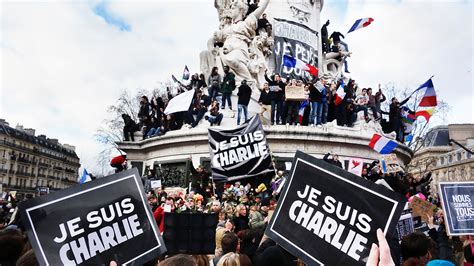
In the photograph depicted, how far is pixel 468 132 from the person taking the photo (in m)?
65.9

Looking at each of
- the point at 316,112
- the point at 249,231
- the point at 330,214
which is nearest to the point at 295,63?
the point at 316,112

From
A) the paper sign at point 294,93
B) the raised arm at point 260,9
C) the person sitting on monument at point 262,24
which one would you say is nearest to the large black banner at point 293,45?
the person sitting on monument at point 262,24

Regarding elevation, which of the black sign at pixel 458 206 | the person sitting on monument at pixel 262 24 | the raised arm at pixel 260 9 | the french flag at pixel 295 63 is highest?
the raised arm at pixel 260 9

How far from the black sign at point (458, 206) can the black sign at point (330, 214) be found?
9.24ft

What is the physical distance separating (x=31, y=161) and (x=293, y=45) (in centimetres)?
7938

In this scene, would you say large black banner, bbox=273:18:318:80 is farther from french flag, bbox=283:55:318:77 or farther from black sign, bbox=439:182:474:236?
black sign, bbox=439:182:474:236

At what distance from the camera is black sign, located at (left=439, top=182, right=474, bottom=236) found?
5516mm

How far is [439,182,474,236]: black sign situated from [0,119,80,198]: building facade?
7200 centimetres

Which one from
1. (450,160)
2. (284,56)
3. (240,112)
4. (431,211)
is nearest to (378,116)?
(284,56)

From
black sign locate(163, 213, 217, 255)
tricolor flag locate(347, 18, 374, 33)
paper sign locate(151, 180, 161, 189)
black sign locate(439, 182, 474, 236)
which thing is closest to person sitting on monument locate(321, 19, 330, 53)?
tricolor flag locate(347, 18, 374, 33)

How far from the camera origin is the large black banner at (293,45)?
20.5 m

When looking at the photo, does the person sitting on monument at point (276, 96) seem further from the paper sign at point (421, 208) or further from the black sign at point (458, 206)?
the black sign at point (458, 206)

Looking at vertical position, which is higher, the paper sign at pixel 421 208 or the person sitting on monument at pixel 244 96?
the person sitting on monument at pixel 244 96

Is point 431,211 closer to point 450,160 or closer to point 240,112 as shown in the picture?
point 240,112
